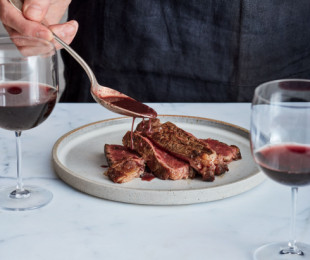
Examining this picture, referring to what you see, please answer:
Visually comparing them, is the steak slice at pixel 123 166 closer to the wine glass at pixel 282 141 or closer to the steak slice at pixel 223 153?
the steak slice at pixel 223 153

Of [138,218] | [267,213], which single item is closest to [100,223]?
[138,218]

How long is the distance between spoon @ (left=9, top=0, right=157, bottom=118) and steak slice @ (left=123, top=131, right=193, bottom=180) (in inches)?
2.6

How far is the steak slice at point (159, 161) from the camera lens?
1.44 m

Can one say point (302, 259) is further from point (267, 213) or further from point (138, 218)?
point (138, 218)

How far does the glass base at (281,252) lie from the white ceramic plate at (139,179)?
0.23m

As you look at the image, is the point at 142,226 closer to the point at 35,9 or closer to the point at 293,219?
the point at 293,219

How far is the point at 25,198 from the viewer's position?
137cm

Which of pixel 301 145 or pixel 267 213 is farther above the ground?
pixel 301 145

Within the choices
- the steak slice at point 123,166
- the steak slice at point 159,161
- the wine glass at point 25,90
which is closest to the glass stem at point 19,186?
the wine glass at point 25,90

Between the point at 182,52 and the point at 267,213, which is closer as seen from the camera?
the point at 267,213

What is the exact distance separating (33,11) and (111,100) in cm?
34

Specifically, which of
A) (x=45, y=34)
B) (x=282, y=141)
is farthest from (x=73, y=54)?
(x=282, y=141)

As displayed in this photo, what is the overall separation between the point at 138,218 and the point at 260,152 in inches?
13.4

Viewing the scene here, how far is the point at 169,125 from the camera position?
1641 mm
